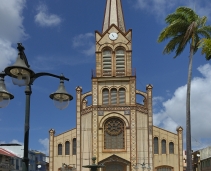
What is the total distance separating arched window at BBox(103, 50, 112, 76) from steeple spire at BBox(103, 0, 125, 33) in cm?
402

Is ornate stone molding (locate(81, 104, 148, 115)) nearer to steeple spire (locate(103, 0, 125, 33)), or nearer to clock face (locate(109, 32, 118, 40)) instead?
clock face (locate(109, 32, 118, 40))

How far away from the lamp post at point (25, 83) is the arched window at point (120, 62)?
119ft

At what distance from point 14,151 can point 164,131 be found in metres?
35.1

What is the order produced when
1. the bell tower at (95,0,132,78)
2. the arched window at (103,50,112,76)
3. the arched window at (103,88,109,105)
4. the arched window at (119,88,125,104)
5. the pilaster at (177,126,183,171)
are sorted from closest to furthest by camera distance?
the pilaster at (177,126,183,171) < the arched window at (119,88,125,104) < the arched window at (103,88,109,105) < the bell tower at (95,0,132,78) < the arched window at (103,50,112,76)

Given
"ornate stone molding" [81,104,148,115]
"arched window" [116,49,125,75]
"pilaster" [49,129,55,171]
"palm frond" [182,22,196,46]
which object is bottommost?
"pilaster" [49,129,55,171]

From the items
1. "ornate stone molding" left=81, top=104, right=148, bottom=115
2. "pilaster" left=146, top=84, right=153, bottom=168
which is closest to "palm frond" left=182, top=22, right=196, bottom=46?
"ornate stone molding" left=81, top=104, right=148, bottom=115

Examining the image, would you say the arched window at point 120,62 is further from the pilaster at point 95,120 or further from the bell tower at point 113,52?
the pilaster at point 95,120

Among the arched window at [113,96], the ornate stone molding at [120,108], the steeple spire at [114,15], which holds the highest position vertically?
the steeple spire at [114,15]

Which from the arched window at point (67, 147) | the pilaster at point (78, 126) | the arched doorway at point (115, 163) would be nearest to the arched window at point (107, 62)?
the pilaster at point (78, 126)

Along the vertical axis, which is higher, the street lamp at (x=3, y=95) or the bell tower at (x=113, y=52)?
the bell tower at (x=113, y=52)

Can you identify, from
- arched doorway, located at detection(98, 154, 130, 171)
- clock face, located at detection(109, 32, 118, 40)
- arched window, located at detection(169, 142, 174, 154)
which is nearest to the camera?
arched doorway, located at detection(98, 154, 130, 171)

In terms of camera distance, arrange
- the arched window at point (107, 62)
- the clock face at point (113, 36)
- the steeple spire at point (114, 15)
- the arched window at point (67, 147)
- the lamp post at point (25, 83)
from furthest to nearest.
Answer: the steeple spire at point (114, 15)
the clock face at point (113, 36)
the arched window at point (107, 62)
the arched window at point (67, 147)
the lamp post at point (25, 83)

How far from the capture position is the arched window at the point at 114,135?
4497 cm

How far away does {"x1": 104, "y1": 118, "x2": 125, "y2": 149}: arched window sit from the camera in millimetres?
44969
